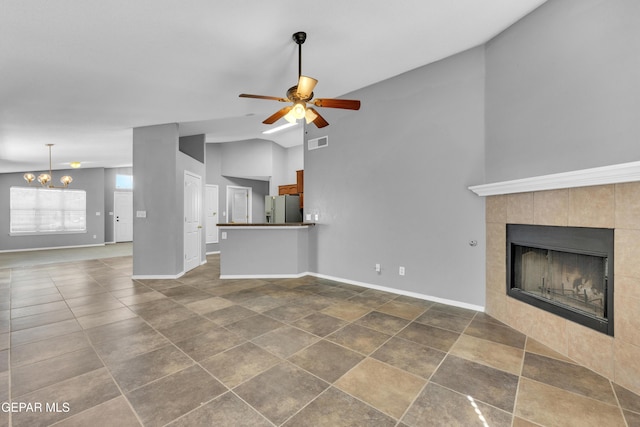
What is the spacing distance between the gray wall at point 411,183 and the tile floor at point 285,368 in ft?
2.01

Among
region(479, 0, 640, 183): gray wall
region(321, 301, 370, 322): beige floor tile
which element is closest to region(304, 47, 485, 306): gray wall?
region(479, 0, 640, 183): gray wall

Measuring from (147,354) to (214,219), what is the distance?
244 inches

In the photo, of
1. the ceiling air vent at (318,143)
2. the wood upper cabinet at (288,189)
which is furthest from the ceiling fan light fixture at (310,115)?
the wood upper cabinet at (288,189)

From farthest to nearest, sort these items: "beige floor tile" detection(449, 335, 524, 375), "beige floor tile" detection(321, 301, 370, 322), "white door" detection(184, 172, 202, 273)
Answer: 1. "white door" detection(184, 172, 202, 273)
2. "beige floor tile" detection(321, 301, 370, 322)
3. "beige floor tile" detection(449, 335, 524, 375)

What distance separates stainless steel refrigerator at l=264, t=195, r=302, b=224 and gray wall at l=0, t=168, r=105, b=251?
825cm

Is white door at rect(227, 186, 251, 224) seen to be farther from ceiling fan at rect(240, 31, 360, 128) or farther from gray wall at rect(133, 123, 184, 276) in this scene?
ceiling fan at rect(240, 31, 360, 128)

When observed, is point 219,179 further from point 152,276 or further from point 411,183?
point 411,183

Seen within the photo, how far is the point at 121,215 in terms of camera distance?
35.7 ft

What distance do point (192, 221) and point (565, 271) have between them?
20.1ft

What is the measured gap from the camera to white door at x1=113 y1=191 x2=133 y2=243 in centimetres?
1073

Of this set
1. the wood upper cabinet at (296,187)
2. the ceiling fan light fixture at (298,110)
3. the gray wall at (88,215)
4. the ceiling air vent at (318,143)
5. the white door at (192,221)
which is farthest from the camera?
the gray wall at (88,215)

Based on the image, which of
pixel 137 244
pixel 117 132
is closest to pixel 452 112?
pixel 137 244

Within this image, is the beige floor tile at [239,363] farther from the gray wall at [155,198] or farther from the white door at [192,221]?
Answer: the white door at [192,221]

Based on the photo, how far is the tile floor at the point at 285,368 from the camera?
1.65 meters
